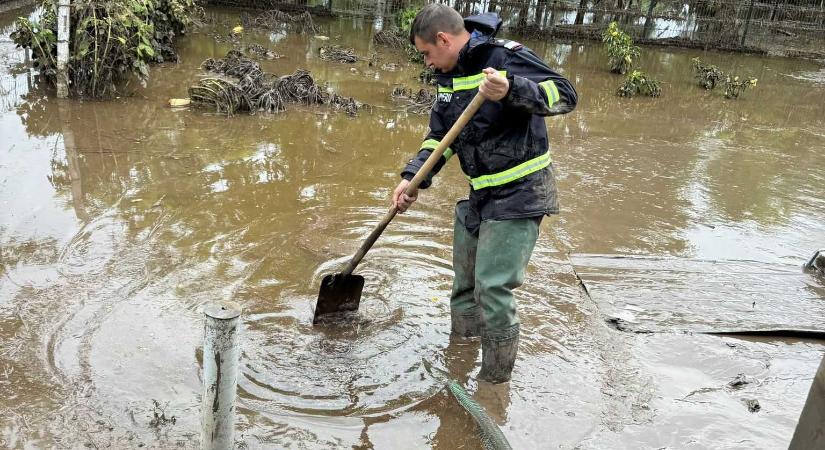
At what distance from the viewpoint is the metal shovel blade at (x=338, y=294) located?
378cm

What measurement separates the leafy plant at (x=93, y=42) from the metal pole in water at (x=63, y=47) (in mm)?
79

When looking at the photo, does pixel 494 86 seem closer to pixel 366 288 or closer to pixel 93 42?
pixel 366 288

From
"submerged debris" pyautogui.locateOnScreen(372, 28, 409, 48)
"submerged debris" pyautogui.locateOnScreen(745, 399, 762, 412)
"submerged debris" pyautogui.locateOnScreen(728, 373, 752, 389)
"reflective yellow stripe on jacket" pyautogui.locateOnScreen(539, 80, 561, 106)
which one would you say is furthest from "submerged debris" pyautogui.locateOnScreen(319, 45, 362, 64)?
"submerged debris" pyautogui.locateOnScreen(745, 399, 762, 412)

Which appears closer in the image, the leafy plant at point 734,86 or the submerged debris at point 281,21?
the leafy plant at point 734,86

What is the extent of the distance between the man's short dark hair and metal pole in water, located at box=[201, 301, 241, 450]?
61.4 inches

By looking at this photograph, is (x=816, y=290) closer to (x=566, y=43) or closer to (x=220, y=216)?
(x=220, y=216)

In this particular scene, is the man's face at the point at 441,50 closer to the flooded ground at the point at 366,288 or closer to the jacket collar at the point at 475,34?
the jacket collar at the point at 475,34

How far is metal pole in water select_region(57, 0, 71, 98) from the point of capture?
7148 mm

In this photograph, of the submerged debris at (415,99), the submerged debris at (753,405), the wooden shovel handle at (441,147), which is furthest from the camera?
the submerged debris at (415,99)

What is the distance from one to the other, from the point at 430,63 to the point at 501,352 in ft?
4.80

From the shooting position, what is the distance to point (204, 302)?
392 centimetres

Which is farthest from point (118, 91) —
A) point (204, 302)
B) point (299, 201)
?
point (204, 302)

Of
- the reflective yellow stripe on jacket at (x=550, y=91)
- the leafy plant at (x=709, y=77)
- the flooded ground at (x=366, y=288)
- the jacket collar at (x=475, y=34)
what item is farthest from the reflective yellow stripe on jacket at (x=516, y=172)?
the leafy plant at (x=709, y=77)

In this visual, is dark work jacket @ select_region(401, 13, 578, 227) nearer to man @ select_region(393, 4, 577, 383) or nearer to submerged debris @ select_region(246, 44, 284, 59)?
man @ select_region(393, 4, 577, 383)
